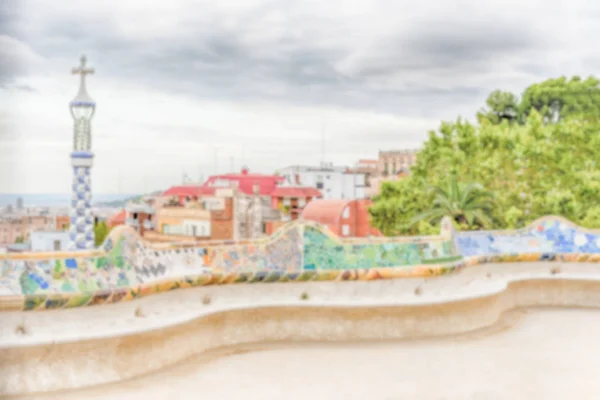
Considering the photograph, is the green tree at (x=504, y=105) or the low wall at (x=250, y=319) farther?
the green tree at (x=504, y=105)

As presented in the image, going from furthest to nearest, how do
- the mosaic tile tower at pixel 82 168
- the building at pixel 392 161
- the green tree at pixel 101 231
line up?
the building at pixel 392 161, the green tree at pixel 101 231, the mosaic tile tower at pixel 82 168

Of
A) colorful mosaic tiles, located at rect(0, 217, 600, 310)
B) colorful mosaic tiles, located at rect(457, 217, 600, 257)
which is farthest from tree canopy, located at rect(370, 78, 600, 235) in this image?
colorful mosaic tiles, located at rect(0, 217, 600, 310)

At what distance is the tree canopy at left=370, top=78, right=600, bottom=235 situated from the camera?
46.4 ft

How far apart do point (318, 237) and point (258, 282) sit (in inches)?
30.7

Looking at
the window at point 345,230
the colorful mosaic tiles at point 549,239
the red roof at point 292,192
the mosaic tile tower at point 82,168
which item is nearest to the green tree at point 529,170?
the window at point 345,230

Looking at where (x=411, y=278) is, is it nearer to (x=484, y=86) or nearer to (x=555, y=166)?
(x=555, y=166)

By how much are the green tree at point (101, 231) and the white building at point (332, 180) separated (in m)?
11.9

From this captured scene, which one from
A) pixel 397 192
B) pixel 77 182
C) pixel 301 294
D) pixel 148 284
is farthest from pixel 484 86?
pixel 148 284

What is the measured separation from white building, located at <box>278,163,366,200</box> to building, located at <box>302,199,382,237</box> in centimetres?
802

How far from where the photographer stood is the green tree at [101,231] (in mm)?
15859

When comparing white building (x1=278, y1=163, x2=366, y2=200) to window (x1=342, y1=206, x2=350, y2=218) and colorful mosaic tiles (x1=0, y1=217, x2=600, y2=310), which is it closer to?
window (x1=342, y1=206, x2=350, y2=218)

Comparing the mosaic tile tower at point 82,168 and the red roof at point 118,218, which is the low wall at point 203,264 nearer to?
the mosaic tile tower at point 82,168

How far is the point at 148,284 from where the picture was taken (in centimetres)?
580

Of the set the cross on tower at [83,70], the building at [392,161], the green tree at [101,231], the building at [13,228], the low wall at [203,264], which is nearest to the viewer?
the building at [13,228]
